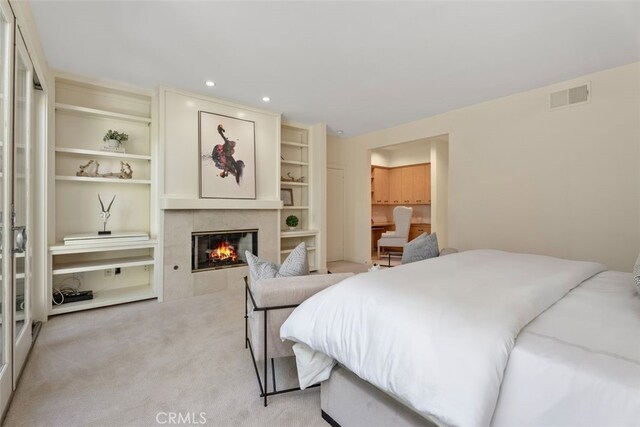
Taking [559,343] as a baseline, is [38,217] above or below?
above

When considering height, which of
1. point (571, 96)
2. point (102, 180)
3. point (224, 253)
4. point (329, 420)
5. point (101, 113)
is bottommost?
point (329, 420)

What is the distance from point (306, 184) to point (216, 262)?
2037 millimetres

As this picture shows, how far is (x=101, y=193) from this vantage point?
11.8ft

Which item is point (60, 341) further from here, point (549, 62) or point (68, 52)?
point (549, 62)

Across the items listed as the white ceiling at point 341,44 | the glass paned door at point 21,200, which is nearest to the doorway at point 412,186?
the white ceiling at point 341,44

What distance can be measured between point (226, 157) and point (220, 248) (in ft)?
4.15

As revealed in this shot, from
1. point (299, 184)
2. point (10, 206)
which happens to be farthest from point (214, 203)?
point (10, 206)

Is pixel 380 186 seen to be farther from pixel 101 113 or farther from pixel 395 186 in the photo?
pixel 101 113

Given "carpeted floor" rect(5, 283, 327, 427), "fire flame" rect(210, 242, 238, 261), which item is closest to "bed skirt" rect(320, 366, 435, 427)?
"carpeted floor" rect(5, 283, 327, 427)

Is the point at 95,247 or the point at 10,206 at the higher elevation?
the point at 10,206

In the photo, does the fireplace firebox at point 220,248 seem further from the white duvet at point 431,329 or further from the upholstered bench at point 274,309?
the white duvet at point 431,329

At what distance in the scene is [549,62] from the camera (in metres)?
2.90

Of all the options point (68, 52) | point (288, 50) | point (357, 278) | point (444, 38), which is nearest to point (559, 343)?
point (357, 278)

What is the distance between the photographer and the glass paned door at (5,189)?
1.64 m
